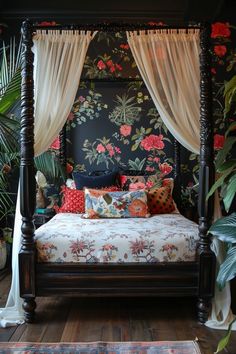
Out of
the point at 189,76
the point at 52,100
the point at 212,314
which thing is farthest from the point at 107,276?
the point at 189,76

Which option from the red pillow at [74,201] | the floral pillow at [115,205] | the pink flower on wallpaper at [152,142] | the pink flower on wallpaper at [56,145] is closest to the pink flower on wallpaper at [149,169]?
the pink flower on wallpaper at [152,142]

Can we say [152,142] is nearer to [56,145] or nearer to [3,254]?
[56,145]

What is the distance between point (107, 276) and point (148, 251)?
343 millimetres

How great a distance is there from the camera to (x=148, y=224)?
2.89 meters

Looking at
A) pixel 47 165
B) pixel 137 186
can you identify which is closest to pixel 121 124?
pixel 137 186

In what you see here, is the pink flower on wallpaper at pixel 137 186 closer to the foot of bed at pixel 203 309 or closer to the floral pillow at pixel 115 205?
the floral pillow at pixel 115 205

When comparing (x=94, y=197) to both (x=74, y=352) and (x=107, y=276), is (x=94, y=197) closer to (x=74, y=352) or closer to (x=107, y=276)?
(x=107, y=276)

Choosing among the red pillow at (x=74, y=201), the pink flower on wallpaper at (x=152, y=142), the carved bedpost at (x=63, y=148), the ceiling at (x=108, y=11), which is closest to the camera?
the red pillow at (x=74, y=201)

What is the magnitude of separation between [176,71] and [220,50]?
1741 mm

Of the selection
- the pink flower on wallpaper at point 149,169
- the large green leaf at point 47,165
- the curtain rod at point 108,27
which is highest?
the curtain rod at point 108,27

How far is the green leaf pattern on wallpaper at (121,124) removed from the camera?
4.13 metres

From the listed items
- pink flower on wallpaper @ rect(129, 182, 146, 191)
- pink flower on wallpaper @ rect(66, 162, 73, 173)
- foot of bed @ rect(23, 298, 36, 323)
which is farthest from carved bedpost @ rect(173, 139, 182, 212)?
foot of bed @ rect(23, 298, 36, 323)

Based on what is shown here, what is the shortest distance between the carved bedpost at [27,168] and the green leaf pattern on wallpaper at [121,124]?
1691mm

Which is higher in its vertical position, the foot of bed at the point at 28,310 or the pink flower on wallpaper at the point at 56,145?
the pink flower on wallpaper at the point at 56,145
